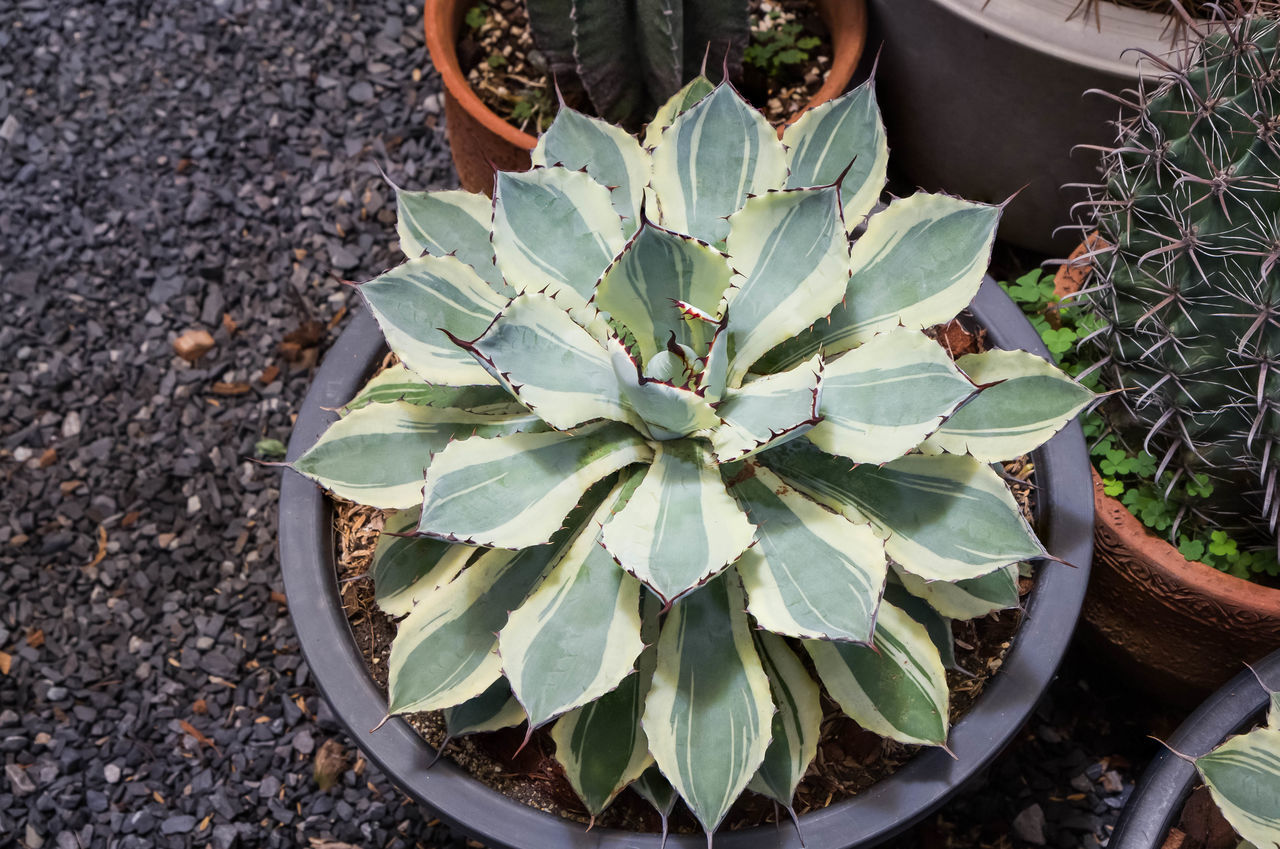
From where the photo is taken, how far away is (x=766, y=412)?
3.06ft

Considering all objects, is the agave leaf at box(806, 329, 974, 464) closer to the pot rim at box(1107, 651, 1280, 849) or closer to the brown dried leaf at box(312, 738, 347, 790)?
the pot rim at box(1107, 651, 1280, 849)

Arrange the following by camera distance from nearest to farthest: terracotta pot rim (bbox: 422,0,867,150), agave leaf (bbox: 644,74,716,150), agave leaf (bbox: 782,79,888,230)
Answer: agave leaf (bbox: 782,79,888,230) < agave leaf (bbox: 644,74,716,150) < terracotta pot rim (bbox: 422,0,867,150)

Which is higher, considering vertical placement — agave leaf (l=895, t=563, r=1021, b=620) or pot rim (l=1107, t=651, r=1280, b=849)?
agave leaf (l=895, t=563, r=1021, b=620)

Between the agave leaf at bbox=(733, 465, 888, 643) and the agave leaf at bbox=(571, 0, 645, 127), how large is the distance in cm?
86

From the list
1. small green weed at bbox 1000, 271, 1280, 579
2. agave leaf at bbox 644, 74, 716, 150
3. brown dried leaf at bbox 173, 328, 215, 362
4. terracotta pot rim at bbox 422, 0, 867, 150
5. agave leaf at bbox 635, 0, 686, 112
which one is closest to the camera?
agave leaf at bbox 644, 74, 716, 150

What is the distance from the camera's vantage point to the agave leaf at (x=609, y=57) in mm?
1521

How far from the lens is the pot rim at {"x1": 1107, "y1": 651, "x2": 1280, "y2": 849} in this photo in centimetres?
105

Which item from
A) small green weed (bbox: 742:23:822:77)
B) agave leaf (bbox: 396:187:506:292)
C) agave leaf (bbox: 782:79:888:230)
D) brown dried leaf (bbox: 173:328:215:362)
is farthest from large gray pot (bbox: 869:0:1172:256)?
brown dried leaf (bbox: 173:328:215:362)

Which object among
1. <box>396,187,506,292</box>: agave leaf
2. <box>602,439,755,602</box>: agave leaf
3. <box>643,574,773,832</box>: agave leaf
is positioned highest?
<box>396,187,506,292</box>: agave leaf

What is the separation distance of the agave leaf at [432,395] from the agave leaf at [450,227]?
124 millimetres

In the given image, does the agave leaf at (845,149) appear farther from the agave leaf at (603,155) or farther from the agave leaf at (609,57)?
the agave leaf at (609,57)

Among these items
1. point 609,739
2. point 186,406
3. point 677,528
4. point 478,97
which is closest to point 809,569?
point 677,528

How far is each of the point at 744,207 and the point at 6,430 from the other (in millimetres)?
1594

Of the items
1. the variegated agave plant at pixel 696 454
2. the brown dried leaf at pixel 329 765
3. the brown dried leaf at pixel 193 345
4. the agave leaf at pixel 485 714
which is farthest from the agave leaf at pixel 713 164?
the brown dried leaf at pixel 193 345
